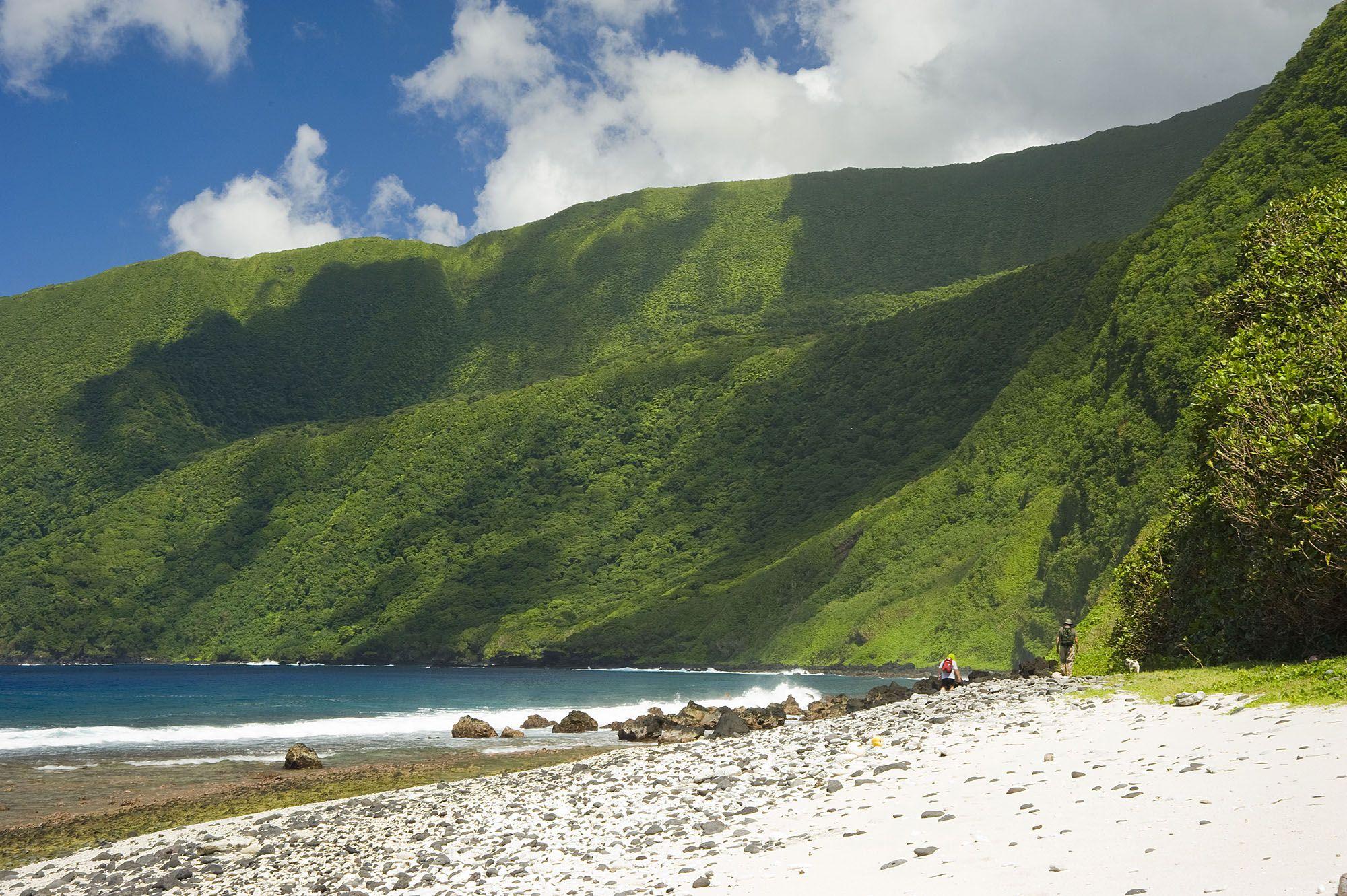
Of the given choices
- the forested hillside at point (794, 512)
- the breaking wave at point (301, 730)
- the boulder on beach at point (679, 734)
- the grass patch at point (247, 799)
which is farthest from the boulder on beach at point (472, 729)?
the forested hillside at point (794, 512)

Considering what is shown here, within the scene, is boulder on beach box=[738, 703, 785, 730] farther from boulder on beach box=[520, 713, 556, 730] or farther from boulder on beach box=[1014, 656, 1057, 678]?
boulder on beach box=[520, 713, 556, 730]

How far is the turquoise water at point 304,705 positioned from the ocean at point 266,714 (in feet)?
0.51

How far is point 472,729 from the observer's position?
45156 millimetres

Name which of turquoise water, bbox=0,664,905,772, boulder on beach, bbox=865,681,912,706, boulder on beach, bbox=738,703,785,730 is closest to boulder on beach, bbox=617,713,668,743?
turquoise water, bbox=0,664,905,772

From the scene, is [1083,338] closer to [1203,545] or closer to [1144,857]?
[1203,545]

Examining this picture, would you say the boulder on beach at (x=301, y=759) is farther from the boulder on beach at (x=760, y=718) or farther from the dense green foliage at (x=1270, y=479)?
the dense green foliage at (x=1270, y=479)

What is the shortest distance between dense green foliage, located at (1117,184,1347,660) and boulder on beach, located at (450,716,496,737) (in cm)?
2482

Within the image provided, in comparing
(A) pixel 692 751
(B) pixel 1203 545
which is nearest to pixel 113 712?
(A) pixel 692 751

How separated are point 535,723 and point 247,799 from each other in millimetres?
22459

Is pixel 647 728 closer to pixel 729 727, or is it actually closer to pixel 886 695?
pixel 729 727

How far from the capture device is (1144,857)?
9383mm

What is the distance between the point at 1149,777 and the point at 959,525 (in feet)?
328

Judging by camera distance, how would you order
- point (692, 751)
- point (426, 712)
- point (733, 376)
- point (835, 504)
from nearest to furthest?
1. point (692, 751)
2. point (426, 712)
3. point (835, 504)
4. point (733, 376)

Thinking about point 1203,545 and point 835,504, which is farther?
point 835,504
